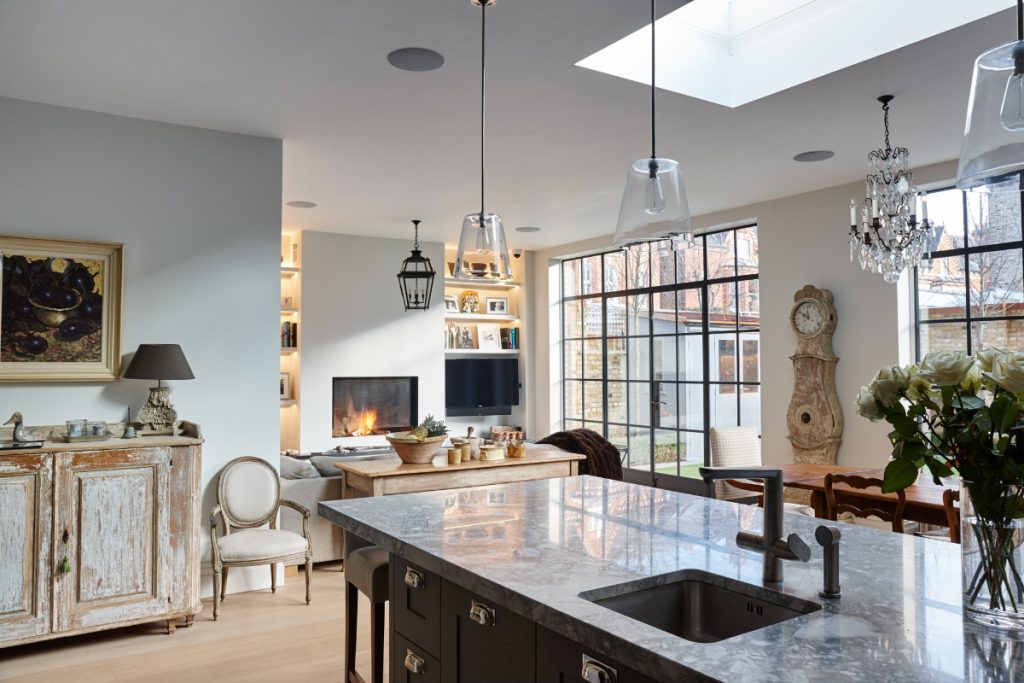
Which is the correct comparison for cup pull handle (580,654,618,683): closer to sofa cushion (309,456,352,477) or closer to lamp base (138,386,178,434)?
lamp base (138,386,178,434)

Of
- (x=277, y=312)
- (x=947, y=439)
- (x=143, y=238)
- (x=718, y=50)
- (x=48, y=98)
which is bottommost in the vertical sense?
(x=947, y=439)

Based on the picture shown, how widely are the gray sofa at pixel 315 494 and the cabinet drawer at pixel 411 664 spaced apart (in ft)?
8.30

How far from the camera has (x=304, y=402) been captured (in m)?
7.85

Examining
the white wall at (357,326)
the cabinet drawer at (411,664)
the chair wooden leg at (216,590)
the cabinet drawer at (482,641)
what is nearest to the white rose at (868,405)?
the cabinet drawer at (482,641)

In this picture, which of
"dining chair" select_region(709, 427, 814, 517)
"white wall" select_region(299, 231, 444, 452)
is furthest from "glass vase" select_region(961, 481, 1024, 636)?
"white wall" select_region(299, 231, 444, 452)

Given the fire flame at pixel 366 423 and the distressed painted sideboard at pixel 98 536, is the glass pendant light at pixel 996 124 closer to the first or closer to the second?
the distressed painted sideboard at pixel 98 536

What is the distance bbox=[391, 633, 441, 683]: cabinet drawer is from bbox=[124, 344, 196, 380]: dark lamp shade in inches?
91.0

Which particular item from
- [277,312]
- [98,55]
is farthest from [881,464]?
[98,55]

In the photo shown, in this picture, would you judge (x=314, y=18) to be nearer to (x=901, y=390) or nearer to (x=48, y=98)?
(x=48, y=98)

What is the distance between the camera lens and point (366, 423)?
8242mm

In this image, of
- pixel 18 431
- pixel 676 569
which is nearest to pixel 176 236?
pixel 18 431

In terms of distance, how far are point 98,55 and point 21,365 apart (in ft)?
5.37

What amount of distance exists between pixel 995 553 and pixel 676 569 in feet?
2.13

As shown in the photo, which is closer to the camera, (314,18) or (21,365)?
(314,18)
